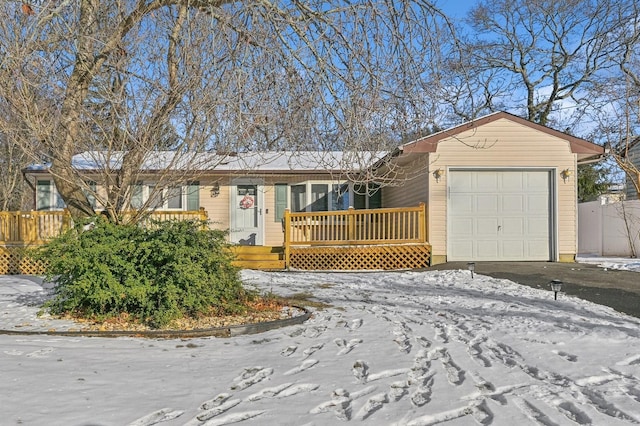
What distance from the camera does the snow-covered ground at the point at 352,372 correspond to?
2988mm

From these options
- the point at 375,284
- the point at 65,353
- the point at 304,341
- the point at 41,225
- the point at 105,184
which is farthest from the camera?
the point at 41,225

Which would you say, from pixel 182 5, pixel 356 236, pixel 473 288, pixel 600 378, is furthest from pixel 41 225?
pixel 600 378

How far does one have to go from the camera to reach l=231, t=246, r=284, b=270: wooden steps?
1277 cm

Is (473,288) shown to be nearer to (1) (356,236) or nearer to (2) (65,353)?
(1) (356,236)

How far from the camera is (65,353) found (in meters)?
4.29

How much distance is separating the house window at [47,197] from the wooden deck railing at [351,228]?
6897 mm

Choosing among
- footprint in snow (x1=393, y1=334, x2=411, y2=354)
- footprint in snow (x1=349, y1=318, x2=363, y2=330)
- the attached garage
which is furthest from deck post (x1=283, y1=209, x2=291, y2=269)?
footprint in snow (x1=393, y1=334, x2=411, y2=354)

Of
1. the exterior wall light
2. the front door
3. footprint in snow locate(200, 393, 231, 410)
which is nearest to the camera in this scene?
footprint in snow locate(200, 393, 231, 410)

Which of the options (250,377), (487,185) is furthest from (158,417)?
(487,185)

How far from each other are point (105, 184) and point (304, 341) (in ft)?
→ 9.82

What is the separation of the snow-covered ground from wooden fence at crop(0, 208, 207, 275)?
6.73 m

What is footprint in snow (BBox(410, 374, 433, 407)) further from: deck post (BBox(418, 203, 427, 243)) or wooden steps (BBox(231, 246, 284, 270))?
wooden steps (BBox(231, 246, 284, 270))

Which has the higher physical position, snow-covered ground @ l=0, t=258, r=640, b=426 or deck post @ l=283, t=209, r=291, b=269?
deck post @ l=283, t=209, r=291, b=269

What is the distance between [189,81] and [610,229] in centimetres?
1504
